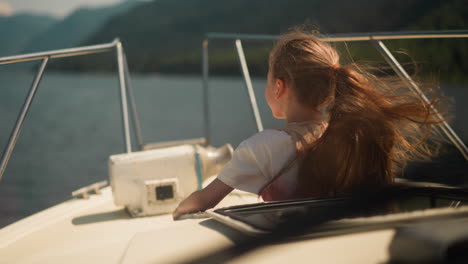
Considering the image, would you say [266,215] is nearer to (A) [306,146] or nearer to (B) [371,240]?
(B) [371,240]

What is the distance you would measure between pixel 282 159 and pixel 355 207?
0.35 meters

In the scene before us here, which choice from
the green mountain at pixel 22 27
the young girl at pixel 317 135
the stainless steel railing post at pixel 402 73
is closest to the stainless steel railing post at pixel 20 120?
the young girl at pixel 317 135

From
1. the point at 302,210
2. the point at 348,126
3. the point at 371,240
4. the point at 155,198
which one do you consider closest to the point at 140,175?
the point at 155,198

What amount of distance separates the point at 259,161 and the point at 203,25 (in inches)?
4306

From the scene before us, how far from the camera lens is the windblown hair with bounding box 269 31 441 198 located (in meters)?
1.20

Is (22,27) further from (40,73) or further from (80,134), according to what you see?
(40,73)

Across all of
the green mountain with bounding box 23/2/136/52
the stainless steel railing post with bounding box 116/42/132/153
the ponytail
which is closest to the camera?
the ponytail

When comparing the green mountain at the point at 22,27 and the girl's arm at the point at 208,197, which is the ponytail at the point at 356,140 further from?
the green mountain at the point at 22,27

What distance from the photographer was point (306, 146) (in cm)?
121

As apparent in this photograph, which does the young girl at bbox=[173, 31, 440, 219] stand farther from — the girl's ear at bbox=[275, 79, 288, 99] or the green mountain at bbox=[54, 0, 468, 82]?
the green mountain at bbox=[54, 0, 468, 82]

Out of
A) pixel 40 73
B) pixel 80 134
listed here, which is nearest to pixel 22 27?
pixel 80 134

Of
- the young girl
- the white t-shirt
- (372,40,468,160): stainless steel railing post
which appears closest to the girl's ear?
the young girl

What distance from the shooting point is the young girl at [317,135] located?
3.94ft

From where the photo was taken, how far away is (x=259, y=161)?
122 cm
